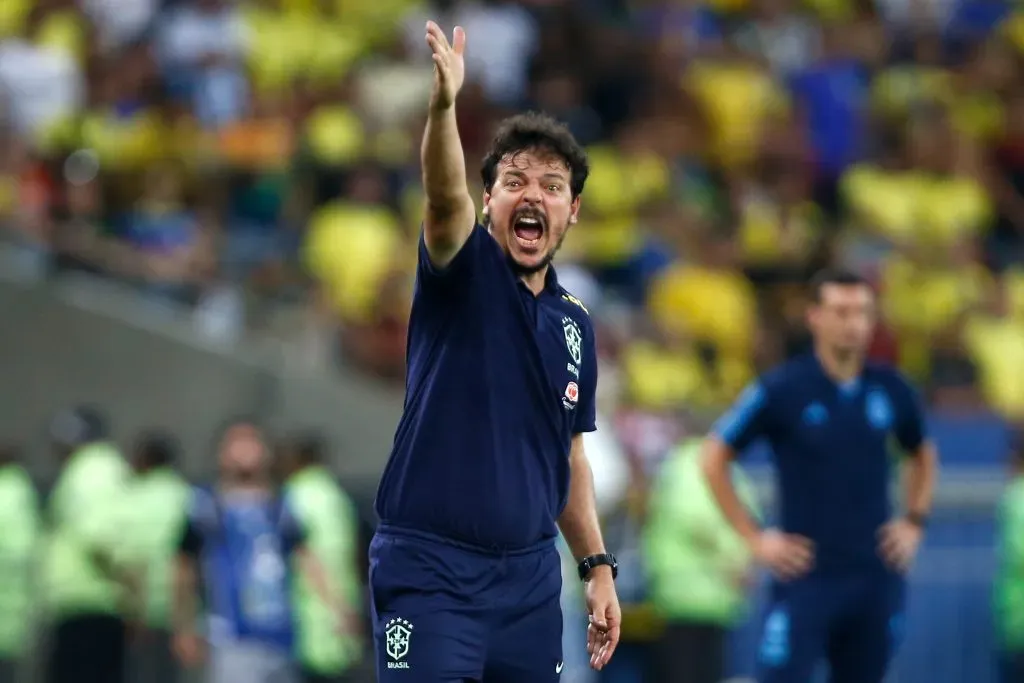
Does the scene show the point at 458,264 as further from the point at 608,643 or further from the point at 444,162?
the point at 608,643

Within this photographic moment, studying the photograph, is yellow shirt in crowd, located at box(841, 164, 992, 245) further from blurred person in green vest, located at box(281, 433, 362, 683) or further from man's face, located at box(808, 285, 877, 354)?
man's face, located at box(808, 285, 877, 354)

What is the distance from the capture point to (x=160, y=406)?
14.7m

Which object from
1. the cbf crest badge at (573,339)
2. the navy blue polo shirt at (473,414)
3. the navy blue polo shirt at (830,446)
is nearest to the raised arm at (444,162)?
the navy blue polo shirt at (473,414)

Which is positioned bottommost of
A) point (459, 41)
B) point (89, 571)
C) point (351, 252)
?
point (89, 571)

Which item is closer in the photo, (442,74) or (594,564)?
(442,74)

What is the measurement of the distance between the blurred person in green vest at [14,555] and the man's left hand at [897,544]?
599cm

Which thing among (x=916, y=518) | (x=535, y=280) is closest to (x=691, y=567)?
(x=916, y=518)

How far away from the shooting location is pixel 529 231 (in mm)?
5949

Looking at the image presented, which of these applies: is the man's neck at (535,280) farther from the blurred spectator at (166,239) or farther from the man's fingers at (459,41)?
the blurred spectator at (166,239)

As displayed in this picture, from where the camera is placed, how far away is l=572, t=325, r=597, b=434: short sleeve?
246 inches

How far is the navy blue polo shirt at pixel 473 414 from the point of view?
5805mm

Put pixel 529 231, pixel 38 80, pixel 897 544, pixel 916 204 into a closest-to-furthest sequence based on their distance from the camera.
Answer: pixel 529 231 → pixel 897 544 → pixel 38 80 → pixel 916 204

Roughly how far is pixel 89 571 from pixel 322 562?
1582 millimetres

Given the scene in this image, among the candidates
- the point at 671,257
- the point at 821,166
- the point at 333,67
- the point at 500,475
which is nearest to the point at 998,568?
the point at 671,257
